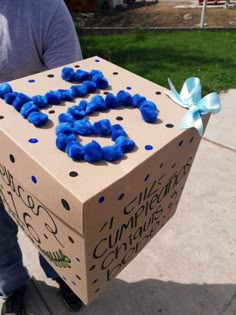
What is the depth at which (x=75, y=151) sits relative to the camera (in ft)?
2.47

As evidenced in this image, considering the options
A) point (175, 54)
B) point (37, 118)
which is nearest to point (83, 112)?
point (37, 118)

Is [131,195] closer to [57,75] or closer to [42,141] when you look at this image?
[42,141]

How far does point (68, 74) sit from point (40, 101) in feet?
0.52

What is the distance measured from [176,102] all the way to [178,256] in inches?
44.0

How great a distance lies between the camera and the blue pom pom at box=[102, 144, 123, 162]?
2.51 feet

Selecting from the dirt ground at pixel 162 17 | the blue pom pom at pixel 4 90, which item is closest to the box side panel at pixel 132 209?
the blue pom pom at pixel 4 90

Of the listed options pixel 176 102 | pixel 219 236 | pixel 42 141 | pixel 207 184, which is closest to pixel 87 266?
pixel 42 141

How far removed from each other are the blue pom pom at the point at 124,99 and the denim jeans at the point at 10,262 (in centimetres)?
66

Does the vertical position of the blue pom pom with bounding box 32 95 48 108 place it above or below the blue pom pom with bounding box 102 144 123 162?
above

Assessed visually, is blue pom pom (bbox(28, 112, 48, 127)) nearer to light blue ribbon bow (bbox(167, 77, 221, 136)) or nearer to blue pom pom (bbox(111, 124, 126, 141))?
blue pom pom (bbox(111, 124, 126, 141))

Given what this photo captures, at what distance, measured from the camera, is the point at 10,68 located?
3.57 ft

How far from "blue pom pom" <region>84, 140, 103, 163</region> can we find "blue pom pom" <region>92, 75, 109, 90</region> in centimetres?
31

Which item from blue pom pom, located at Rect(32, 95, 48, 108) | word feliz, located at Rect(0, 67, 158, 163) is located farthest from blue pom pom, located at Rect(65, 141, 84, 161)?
blue pom pom, located at Rect(32, 95, 48, 108)

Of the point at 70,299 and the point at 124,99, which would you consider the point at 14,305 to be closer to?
the point at 70,299
